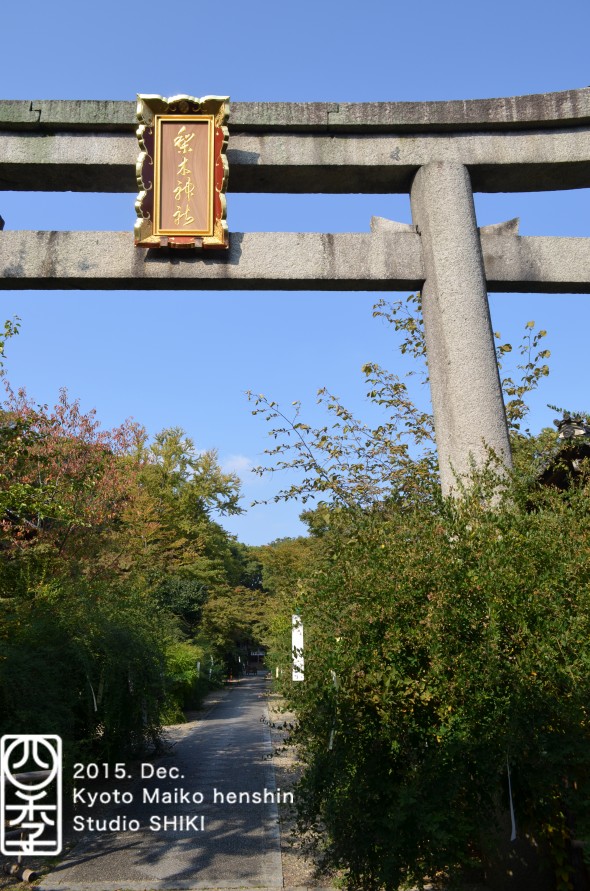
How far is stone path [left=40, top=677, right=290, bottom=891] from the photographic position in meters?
6.05

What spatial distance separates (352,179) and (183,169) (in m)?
1.64

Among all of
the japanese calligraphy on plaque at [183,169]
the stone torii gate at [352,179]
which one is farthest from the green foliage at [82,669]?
the japanese calligraphy on plaque at [183,169]

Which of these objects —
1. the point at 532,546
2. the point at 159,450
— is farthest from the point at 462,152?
the point at 159,450

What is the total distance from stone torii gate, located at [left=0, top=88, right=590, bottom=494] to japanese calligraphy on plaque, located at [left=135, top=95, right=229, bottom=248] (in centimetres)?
18

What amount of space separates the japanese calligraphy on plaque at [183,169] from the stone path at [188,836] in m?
5.58

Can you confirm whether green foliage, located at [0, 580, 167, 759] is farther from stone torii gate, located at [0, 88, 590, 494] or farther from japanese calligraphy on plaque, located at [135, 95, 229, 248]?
japanese calligraphy on plaque, located at [135, 95, 229, 248]

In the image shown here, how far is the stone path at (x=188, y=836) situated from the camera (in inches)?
238

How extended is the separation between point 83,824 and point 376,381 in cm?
740

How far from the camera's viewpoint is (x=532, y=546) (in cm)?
406

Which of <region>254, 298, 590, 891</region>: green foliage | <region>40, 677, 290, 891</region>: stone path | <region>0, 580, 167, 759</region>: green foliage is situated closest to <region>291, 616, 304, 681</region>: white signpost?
<region>254, 298, 590, 891</region>: green foliage

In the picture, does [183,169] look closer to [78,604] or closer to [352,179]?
[352,179]

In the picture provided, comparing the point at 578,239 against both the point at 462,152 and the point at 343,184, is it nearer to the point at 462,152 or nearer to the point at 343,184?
the point at 462,152

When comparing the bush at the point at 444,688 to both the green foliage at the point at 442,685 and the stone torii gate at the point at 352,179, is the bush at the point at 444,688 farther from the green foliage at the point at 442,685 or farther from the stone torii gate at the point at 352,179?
the stone torii gate at the point at 352,179

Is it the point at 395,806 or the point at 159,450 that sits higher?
the point at 159,450
